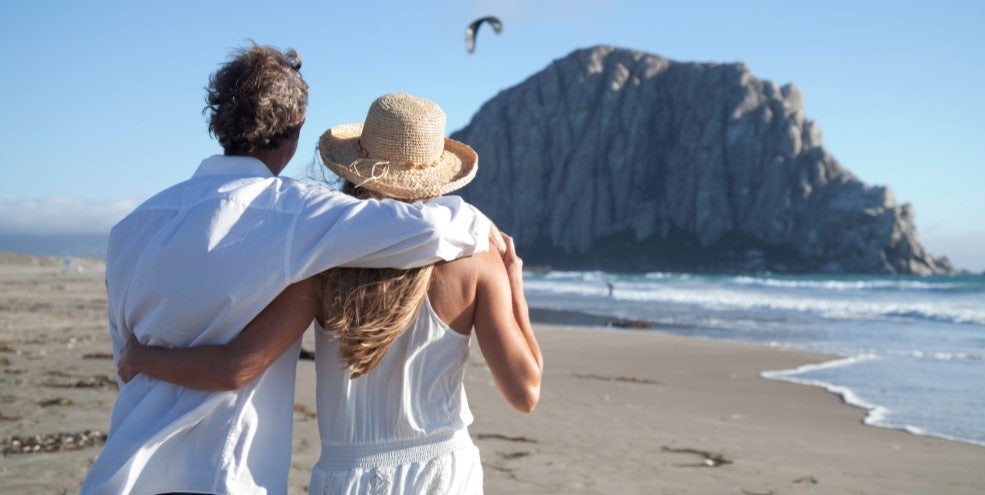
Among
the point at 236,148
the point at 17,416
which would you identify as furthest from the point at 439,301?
the point at 17,416

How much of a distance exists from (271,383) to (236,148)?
493 mm

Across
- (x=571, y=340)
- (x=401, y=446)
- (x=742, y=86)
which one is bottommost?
(x=571, y=340)

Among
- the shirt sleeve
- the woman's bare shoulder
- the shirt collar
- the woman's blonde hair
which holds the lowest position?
the woman's blonde hair

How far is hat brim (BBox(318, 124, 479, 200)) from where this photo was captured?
75.6 inches

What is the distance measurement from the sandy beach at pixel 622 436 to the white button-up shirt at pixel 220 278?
286 centimetres

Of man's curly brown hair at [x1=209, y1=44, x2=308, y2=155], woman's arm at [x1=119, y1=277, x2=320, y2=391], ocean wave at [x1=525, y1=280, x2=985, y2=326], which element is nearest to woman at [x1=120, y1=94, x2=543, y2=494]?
woman's arm at [x1=119, y1=277, x2=320, y2=391]

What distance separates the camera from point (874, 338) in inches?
635

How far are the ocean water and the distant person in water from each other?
654 cm

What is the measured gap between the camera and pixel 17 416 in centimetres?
581

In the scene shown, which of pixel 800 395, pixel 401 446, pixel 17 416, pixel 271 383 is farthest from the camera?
pixel 800 395

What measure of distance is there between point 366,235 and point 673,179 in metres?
108

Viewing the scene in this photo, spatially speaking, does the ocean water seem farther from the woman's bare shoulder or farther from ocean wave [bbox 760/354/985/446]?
the woman's bare shoulder

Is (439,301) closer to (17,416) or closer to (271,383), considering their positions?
(271,383)

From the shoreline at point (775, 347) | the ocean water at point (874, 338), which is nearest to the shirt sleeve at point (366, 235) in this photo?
the shoreline at point (775, 347)
